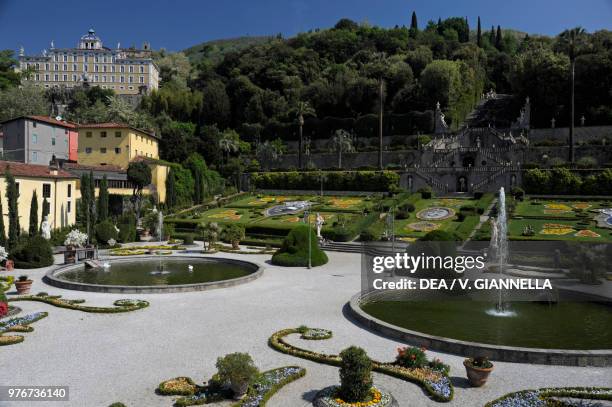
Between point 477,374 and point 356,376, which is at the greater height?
point 356,376

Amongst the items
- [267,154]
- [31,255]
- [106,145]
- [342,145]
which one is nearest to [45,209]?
[31,255]

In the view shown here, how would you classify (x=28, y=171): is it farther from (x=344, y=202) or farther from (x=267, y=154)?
(x=267, y=154)

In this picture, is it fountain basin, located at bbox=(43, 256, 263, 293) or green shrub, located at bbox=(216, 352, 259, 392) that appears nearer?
green shrub, located at bbox=(216, 352, 259, 392)

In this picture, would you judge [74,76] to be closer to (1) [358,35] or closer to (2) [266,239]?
(1) [358,35]

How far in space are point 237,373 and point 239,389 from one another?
482mm

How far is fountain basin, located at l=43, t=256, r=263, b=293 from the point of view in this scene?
2173 centimetres

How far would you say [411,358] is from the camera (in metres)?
12.0

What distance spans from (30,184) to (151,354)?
31.7 m

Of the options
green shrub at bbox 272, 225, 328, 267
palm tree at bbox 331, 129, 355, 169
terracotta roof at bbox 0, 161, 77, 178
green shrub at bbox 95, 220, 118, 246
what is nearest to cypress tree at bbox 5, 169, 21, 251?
terracotta roof at bbox 0, 161, 77, 178

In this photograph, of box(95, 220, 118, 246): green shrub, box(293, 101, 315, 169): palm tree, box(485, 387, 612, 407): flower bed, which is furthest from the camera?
box(293, 101, 315, 169): palm tree

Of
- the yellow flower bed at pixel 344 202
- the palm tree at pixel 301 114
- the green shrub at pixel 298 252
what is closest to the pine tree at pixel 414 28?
the palm tree at pixel 301 114

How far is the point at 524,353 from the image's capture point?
12.6 meters

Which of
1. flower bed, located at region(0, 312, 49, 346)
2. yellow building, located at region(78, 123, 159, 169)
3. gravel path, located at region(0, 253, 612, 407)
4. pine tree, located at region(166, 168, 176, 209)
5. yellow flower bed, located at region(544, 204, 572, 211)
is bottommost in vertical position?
gravel path, located at region(0, 253, 612, 407)

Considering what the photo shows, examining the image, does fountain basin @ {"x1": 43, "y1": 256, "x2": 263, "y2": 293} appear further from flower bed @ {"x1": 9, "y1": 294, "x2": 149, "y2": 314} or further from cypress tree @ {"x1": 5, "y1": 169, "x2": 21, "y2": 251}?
cypress tree @ {"x1": 5, "y1": 169, "x2": 21, "y2": 251}
